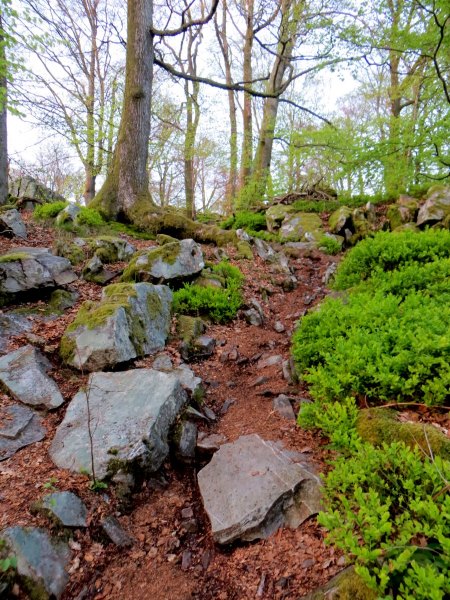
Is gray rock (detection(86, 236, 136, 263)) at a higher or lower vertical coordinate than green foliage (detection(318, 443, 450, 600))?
higher

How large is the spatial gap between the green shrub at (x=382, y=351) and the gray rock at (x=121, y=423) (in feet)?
4.55

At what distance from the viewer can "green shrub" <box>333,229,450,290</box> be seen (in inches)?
187

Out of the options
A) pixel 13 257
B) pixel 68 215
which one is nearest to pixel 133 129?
Answer: pixel 68 215

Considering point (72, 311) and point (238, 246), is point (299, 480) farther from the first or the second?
point (238, 246)

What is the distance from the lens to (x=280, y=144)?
38.8ft

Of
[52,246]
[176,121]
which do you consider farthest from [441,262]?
[176,121]

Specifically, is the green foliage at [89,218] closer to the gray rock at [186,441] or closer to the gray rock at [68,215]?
the gray rock at [68,215]

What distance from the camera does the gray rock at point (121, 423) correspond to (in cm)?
272

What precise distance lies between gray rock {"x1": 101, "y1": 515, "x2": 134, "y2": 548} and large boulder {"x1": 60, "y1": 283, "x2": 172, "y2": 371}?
57.7 inches

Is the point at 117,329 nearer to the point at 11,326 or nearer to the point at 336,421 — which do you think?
the point at 11,326

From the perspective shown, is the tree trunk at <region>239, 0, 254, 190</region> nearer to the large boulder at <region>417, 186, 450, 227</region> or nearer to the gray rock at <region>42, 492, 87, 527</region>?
the large boulder at <region>417, 186, 450, 227</region>

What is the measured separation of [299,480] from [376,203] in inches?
393

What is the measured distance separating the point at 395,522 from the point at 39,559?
2.03 metres

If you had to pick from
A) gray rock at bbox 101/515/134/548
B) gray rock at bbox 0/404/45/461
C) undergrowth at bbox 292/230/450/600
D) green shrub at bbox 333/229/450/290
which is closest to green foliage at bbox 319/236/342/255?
green shrub at bbox 333/229/450/290
